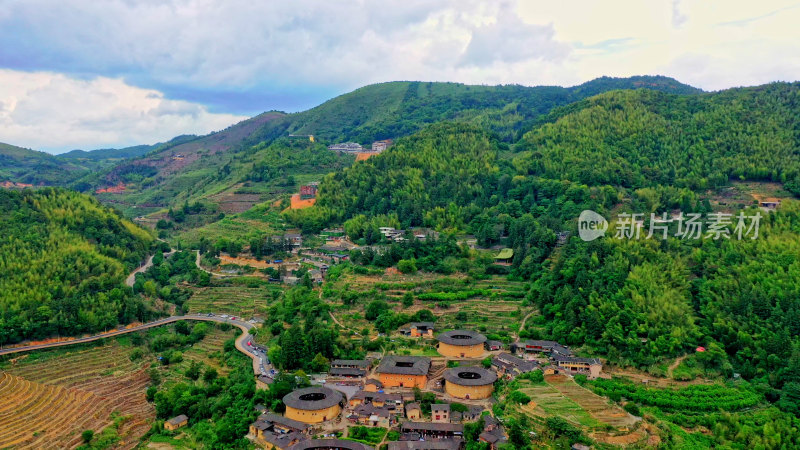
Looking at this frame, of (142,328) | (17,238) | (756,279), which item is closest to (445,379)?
(756,279)

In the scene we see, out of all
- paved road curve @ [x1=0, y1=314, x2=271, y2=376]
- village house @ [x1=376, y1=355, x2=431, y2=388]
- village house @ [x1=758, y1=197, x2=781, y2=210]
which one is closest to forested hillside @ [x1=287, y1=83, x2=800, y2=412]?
village house @ [x1=758, y1=197, x2=781, y2=210]

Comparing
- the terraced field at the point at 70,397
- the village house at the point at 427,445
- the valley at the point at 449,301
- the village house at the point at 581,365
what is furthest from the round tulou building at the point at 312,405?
the village house at the point at 581,365

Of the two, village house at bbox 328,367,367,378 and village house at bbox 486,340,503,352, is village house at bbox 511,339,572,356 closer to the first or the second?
village house at bbox 486,340,503,352

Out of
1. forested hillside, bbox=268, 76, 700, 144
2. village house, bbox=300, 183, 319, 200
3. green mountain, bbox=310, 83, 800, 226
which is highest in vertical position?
forested hillside, bbox=268, 76, 700, 144

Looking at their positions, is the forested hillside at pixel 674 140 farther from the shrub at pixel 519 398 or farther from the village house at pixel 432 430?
the village house at pixel 432 430

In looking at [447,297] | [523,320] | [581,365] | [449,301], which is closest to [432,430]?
[581,365]
